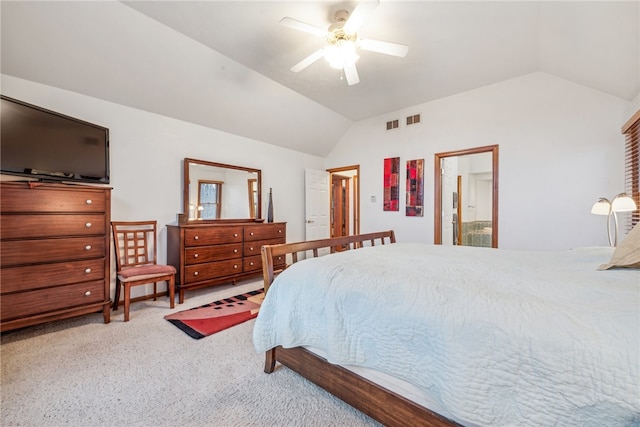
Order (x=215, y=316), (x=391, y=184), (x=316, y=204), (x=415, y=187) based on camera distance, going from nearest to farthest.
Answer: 1. (x=215, y=316)
2. (x=415, y=187)
3. (x=391, y=184)
4. (x=316, y=204)

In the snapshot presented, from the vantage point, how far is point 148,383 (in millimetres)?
1686

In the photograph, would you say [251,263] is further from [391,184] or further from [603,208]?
[603,208]

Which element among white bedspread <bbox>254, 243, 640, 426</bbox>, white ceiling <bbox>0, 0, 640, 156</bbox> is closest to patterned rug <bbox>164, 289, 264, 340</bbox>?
white bedspread <bbox>254, 243, 640, 426</bbox>

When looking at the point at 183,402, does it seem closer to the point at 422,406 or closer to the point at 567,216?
the point at 422,406

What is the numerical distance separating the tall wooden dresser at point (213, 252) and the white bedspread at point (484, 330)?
6.78 ft

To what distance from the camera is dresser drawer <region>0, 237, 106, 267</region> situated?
202cm

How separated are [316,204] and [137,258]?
3.28 m

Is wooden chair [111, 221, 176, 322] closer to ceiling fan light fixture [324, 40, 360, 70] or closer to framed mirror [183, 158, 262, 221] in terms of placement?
framed mirror [183, 158, 262, 221]

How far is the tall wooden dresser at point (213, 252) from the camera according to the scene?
3.25 m

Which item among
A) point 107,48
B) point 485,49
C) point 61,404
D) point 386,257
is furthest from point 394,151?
point 61,404

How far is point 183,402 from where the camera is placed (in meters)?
1.53

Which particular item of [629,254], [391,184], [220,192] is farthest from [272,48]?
[629,254]

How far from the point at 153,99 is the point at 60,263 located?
6.85ft

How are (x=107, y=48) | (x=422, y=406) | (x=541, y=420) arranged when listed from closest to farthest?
(x=541, y=420) < (x=422, y=406) < (x=107, y=48)
